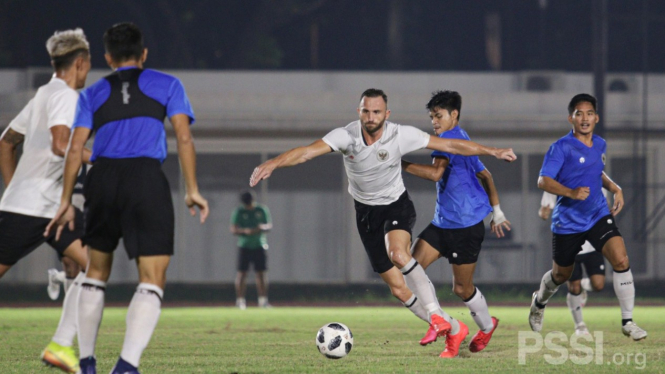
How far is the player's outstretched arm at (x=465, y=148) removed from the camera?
24.6 ft

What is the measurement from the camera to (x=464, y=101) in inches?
858

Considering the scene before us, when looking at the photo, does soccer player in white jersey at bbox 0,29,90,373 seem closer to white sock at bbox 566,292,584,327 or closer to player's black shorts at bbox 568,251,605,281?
white sock at bbox 566,292,584,327

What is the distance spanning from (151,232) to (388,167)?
2.63 meters

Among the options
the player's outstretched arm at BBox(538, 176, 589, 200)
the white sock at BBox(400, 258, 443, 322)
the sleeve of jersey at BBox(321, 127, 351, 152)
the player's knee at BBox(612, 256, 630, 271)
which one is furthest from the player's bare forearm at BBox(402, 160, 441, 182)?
the player's knee at BBox(612, 256, 630, 271)

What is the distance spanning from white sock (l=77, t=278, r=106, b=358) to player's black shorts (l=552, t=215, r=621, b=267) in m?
4.65

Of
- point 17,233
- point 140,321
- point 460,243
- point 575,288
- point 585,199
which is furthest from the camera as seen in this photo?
point 575,288

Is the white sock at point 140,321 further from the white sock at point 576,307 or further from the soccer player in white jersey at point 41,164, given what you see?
the white sock at point 576,307

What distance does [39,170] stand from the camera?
21.9 feet

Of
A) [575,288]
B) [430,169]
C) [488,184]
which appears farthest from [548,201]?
[430,169]

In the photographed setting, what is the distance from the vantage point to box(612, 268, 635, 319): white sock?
8.87m

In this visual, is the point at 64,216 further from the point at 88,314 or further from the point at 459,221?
the point at 459,221

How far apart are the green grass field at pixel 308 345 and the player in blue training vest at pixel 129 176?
1292 millimetres

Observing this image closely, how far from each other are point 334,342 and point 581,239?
2.60m

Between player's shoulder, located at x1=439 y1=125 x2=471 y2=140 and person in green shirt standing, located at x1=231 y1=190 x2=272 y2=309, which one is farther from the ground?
player's shoulder, located at x1=439 y1=125 x2=471 y2=140
